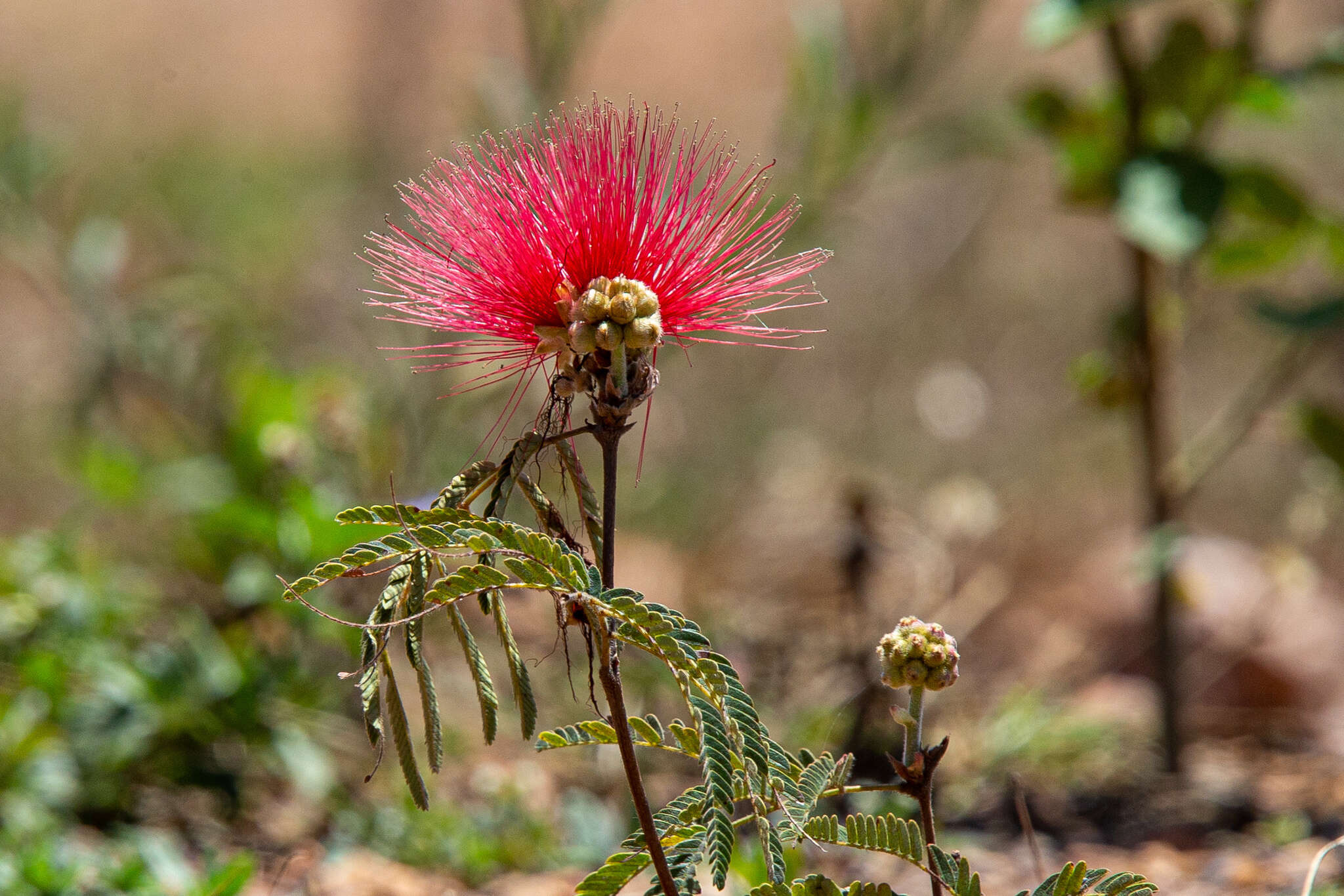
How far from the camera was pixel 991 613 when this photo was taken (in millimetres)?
4551

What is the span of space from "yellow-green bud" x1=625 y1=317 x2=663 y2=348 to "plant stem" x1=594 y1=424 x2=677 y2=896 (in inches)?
3.5

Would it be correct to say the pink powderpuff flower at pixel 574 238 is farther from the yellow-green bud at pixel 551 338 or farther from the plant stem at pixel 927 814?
the plant stem at pixel 927 814

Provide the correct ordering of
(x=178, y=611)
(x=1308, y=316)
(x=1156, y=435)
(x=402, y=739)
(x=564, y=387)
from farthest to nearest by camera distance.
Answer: (x=178, y=611) < (x=1156, y=435) < (x=1308, y=316) < (x=564, y=387) < (x=402, y=739)

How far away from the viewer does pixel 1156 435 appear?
9.09 ft

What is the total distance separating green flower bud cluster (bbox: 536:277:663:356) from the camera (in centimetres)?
114

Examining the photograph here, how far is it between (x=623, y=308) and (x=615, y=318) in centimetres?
2

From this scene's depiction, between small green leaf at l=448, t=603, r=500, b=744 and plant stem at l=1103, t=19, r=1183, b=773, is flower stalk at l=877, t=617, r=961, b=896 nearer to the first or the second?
small green leaf at l=448, t=603, r=500, b=744

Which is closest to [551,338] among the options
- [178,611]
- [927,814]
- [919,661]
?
[919,661]

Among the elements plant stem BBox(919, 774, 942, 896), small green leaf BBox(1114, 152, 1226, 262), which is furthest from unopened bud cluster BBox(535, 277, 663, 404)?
small green leaf BBox(1114, 152, 1226, 262)

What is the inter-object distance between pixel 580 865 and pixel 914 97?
2.45m

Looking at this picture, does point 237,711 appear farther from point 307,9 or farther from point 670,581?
point 307,9

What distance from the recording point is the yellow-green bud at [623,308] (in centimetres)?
114

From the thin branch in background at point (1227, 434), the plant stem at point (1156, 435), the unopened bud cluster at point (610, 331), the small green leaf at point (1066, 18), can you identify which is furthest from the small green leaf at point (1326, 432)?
the unopened bud cluster at point (610, 331)

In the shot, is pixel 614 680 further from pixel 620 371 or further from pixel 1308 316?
pixel 1308 316
